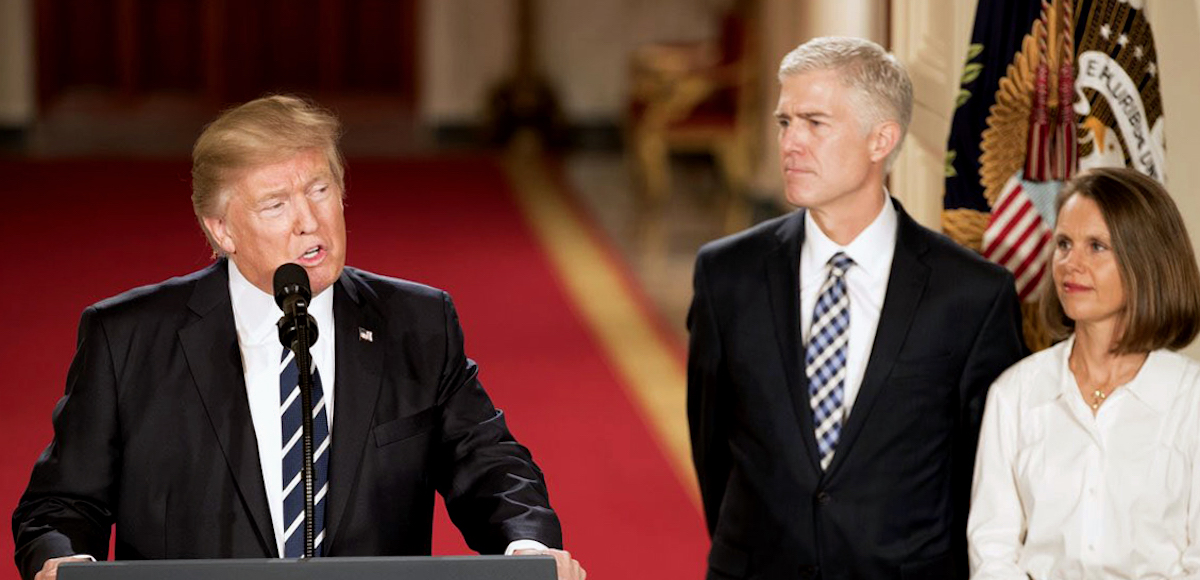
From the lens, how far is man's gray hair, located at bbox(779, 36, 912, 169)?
10.4 feet

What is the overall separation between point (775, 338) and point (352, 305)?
87cm

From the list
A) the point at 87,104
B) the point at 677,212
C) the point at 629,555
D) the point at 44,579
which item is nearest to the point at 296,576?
the point at 44,579

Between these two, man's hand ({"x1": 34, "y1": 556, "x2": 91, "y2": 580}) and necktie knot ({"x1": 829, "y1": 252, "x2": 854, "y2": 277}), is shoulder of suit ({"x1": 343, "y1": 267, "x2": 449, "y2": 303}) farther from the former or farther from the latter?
necktie knot ({"x1": 829, "y1": 252, "x2": 854, "y2": 277})

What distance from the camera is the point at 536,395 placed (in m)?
7.41

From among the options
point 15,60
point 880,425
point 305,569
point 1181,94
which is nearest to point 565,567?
point 305,569

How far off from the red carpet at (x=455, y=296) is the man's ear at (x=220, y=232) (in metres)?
2.16

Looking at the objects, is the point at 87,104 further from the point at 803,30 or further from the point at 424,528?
the point at 424,528

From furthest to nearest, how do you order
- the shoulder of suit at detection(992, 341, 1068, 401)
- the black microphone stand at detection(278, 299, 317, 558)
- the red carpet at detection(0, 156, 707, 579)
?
the red carpet at detection(0, 156, 707, 579), the shoulder of suit at detection(992, 341, 1068, 401), the black microphone stand at detection(278, 299, 317, 558)

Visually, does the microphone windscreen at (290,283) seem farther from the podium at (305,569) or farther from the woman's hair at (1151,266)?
the woman's hair at (1151,266)

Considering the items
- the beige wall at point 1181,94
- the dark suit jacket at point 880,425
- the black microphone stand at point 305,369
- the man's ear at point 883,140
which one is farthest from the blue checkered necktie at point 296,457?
the beige wall at point 1181,94

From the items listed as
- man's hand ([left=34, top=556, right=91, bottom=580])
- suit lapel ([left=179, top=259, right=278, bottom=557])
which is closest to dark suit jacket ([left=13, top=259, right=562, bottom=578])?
suit lapel ([left=179, top=259, right=278, bottom=557])

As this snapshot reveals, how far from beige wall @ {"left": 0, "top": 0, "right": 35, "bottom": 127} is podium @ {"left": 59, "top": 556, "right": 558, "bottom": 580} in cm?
1424

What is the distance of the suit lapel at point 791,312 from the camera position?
318 cm

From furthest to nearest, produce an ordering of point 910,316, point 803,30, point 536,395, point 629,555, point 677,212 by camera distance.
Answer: point 677,212 → point 803,30 → point 536,395 → point 629,555 → point 910,316
